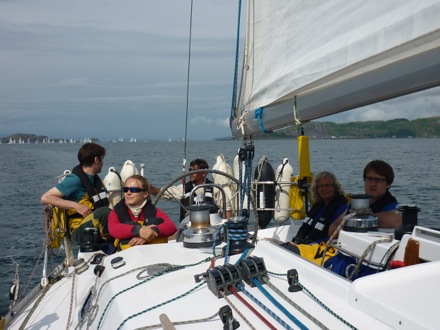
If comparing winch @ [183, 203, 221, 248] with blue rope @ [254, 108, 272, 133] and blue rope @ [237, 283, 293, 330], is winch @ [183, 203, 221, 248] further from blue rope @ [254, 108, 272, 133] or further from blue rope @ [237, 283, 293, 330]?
blue rope @ [237, 283, 293, 330]

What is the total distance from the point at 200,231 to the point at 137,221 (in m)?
0.92

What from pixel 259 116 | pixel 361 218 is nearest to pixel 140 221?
pixel 259 116

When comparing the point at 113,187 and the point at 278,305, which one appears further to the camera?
the point at 113,187

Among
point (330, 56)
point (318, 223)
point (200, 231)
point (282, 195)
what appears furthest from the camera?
point (282, 195)

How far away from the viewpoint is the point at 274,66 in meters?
3.13

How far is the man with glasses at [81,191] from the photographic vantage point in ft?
15.8

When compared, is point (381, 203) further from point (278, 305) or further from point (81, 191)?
point (81, 191)

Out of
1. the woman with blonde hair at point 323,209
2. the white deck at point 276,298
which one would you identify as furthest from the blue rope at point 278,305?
the woman with blonde hair at point 323,209

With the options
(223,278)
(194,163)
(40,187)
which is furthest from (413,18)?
(40,187)

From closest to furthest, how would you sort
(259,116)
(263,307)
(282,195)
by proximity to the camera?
(263,307) → (259,116) → (282,195)

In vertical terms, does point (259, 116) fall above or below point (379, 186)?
above

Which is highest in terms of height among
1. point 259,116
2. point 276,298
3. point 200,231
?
point 259,116

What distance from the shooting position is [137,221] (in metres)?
3.81

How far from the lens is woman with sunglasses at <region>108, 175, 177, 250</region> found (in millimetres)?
3523
